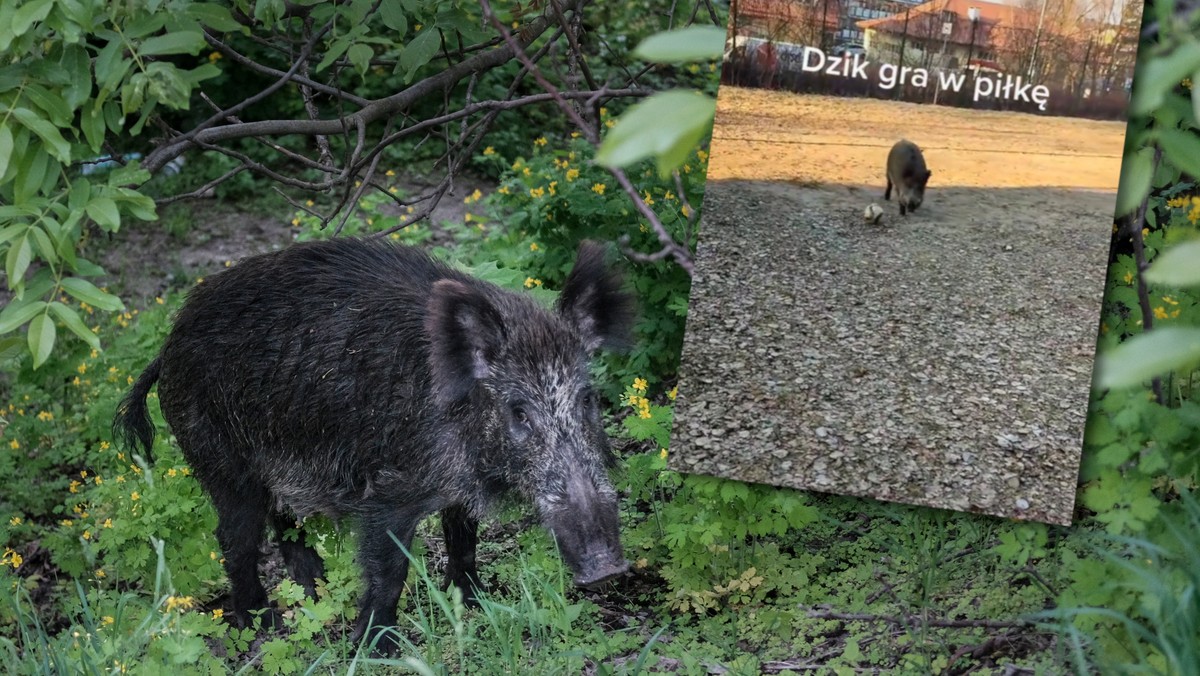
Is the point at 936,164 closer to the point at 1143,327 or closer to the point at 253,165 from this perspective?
the point at 1143,327

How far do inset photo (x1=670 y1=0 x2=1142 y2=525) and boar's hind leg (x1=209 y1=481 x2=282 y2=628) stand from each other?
7.03ft

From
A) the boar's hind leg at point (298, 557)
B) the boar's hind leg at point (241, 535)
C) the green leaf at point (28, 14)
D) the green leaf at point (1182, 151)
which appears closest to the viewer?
the green leaf at point (1182, 151)

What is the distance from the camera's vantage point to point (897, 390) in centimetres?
354

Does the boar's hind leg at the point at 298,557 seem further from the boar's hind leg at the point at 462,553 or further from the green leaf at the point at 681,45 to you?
the green leaf at the point at 681,45

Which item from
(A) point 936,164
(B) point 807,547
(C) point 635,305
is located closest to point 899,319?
(A) point 936,164

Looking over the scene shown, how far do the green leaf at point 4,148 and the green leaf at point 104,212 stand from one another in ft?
0.74

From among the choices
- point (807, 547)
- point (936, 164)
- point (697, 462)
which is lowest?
point (807, 547)

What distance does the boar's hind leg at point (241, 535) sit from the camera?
4867mm

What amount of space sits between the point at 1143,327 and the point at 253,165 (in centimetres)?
341

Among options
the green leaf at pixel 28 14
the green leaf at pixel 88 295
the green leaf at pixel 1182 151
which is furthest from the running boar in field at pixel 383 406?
the green leaf at pixel 1182 151

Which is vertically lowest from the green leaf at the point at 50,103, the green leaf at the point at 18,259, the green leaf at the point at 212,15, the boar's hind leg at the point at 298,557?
the boar's hind leg at the point at 298,557

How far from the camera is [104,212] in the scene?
3045 mm

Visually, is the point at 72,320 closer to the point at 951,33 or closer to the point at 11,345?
the point at 11,345

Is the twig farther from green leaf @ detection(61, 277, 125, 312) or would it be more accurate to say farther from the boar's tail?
the boar's tail
